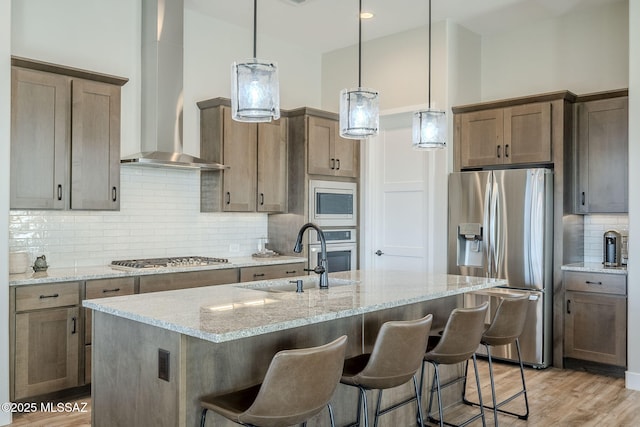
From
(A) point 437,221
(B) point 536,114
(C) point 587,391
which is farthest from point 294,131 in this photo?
(C) point 587,391

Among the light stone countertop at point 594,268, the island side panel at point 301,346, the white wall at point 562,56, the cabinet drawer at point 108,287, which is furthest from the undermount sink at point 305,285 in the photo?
the white wall at point 562,56

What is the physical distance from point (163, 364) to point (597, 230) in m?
4.46

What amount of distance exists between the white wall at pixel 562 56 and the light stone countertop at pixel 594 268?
1676 mm

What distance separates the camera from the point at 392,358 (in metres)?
2.61

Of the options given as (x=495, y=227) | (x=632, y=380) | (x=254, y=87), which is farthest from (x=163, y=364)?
(x=632, y=380)

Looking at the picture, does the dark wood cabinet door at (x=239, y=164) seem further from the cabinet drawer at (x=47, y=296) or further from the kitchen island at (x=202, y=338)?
the kitchen island at (x=202, y=338)

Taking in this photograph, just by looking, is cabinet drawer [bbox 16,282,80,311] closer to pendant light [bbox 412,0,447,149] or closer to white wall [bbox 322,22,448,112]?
pendant light [bbox 412,0,447,149]

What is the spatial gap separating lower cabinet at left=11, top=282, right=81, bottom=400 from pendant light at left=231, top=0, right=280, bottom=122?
6.98 ft

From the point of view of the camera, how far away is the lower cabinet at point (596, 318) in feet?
15.2

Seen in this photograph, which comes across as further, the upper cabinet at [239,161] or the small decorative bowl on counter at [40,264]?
the upper cabinet at [239,161]

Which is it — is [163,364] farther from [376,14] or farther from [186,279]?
[376,14]

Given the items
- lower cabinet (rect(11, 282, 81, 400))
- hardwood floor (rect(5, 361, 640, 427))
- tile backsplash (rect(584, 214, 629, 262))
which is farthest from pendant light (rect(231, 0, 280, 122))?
tile backsplash (rect(584, 214, 629, 262))

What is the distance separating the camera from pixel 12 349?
12.1 ft

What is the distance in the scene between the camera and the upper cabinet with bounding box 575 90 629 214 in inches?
191
